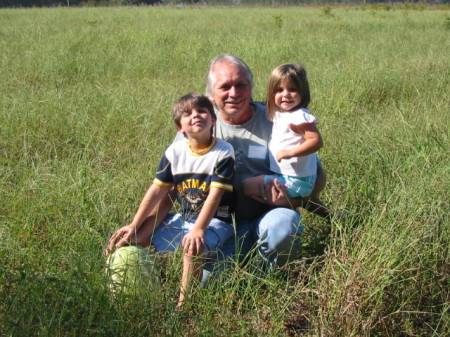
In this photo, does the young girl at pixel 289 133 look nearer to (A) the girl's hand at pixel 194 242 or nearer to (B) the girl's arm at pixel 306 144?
(B) the girl's arm at pixel 306 144

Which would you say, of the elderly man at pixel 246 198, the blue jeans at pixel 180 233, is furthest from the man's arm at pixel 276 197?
the blue jeans at pixel 180 233

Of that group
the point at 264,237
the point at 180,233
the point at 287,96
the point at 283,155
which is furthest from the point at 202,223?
the point at 287,96

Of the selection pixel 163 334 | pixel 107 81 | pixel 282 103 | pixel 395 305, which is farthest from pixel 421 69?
pixel 163 334

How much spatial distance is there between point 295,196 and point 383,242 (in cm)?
56

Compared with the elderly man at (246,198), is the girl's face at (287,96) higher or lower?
higher

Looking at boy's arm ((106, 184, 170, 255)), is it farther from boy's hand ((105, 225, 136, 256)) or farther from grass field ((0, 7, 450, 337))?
grass field ((0, 7, 450, 337))

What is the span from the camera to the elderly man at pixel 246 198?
2.63 metres

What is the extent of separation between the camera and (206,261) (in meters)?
2.65

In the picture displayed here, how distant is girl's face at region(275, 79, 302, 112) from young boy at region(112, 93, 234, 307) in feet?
1.26

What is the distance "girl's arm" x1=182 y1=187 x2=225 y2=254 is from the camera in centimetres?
245

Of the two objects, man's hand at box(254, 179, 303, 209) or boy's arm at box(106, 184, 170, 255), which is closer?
boy's arm at box(106, 184, 170, 255)

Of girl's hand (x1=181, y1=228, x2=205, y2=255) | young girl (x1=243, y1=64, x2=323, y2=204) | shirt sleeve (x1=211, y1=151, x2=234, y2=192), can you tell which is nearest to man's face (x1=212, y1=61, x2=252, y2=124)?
young girl (x1=243, y1=64, x2=323, y2=204)

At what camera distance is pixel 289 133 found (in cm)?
277

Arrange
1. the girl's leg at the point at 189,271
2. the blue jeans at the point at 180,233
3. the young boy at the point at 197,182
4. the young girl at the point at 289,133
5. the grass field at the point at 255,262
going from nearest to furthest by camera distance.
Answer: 1. the grass field at the point at 255,262
2. the girl's leg at the point at 189,271
3. the young boy at the point at 197,182
4. the blue jeans at the point at 180,233
5. the young girl at the point at 289,133
